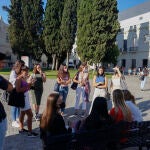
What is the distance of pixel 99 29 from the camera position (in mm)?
43188

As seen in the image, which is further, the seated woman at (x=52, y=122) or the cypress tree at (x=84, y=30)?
the cypress tree at (x=84, y=30)

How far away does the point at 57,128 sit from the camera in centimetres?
489

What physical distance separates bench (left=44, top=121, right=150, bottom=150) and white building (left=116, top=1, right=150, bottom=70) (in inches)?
1929

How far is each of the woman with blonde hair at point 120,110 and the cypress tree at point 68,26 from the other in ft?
141

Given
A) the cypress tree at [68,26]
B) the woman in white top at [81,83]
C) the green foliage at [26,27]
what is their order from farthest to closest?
the green foliage at [26,27], the cypress tree at [68,26], the woman in white top at [81,83]

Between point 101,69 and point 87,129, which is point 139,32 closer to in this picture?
point 101,69

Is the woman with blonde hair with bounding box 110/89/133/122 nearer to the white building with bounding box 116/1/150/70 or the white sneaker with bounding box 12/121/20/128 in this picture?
the white sneaker with bounding box 12/121/20/128

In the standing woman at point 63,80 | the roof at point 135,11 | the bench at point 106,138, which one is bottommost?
the bench at point 106,138

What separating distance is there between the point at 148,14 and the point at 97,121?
52.3 metres

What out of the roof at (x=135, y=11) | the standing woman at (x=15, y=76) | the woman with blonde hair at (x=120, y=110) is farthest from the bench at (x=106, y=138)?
the roof at (x=135, y=11)

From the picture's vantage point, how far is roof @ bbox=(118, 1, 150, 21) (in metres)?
59.2

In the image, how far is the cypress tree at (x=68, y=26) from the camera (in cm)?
4881

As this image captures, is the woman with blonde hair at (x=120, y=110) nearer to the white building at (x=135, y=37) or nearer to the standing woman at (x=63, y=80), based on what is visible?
the standing woman at (x=63, y=80)

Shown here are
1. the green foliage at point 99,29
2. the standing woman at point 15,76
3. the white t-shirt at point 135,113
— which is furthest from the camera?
the green foliage at point 99,29
